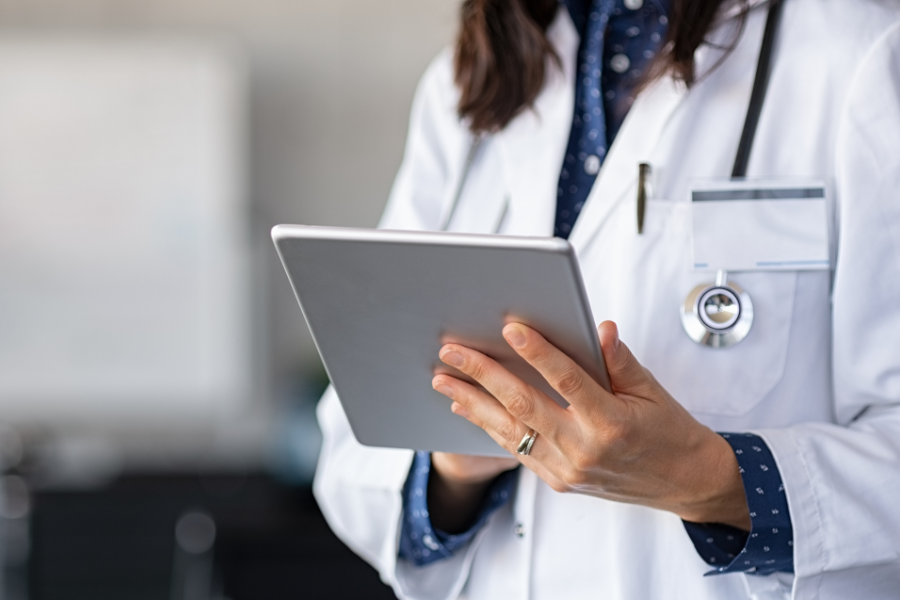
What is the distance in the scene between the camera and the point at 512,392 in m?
0.69

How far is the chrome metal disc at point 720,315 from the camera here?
0.86 m

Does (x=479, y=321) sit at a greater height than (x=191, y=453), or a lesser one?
greater

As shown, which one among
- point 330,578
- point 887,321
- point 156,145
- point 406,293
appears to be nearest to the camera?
point 406,293

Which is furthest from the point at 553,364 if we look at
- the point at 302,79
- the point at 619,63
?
the point at 302,79

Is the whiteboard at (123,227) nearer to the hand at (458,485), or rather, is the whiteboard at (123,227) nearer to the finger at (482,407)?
the hand at (458,485)

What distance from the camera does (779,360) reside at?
2.84 ft

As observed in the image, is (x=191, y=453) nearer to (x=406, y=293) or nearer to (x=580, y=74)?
(x=580, y=74)

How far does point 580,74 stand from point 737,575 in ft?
2.04

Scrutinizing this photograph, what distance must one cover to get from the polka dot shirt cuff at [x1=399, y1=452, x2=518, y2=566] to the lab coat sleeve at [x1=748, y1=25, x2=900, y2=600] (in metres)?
0.33

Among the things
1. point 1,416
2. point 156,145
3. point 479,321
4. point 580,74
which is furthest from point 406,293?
point 1,416

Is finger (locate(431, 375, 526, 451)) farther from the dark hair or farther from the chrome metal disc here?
the dark hair

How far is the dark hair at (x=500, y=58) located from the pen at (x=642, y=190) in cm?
22

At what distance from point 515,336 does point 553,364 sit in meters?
0.04

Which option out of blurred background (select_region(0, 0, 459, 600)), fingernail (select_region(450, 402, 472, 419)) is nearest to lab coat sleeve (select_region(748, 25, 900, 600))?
fingernail (select_region(450, 402, 472, 419))
